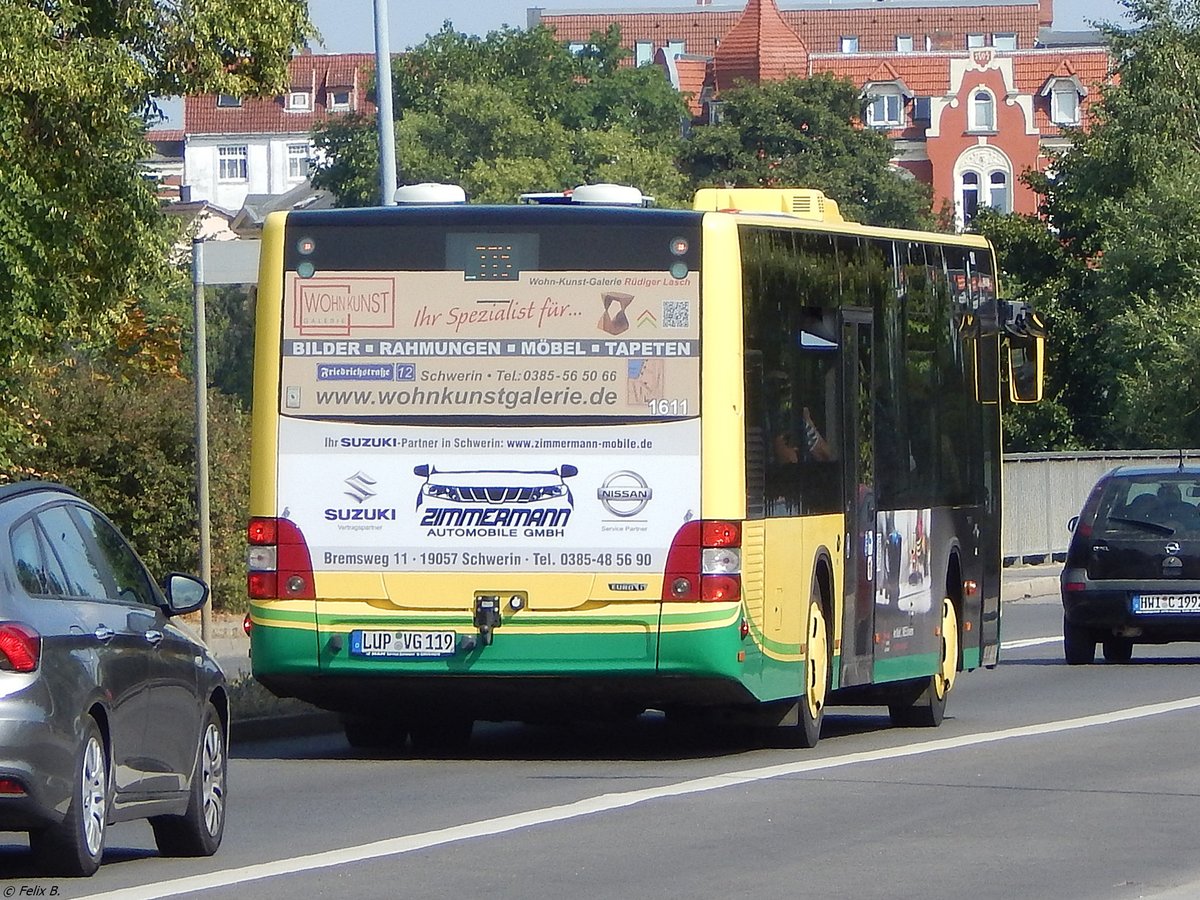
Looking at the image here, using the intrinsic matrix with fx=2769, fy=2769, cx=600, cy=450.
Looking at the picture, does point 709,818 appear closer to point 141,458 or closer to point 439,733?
point 439,733

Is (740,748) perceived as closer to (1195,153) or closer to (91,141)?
(91,141)

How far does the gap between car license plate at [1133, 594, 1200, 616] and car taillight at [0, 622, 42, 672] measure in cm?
1590

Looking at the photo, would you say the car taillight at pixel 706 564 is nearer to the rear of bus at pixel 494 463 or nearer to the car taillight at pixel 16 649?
the rear of bus at pixel 494 463

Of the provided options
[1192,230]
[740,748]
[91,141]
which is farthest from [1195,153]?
[740,748]

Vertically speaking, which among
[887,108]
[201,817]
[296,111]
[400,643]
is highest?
[296,111]

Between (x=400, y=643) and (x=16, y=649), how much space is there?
17.7 ft

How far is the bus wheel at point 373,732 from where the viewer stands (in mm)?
15547

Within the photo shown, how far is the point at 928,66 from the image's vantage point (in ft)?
504

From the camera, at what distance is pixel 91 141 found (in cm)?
2069

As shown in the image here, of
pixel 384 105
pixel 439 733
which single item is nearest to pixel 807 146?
pixel 384 105

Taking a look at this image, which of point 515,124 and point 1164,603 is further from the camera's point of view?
point 515,124

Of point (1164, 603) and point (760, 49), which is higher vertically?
point (760, 49)

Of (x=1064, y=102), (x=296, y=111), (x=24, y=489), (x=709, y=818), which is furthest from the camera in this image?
(x=296, y=111)

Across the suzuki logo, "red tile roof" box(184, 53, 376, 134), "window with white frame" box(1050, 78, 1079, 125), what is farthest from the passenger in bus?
"red tile roof" box(184, 53, 376, 134)
